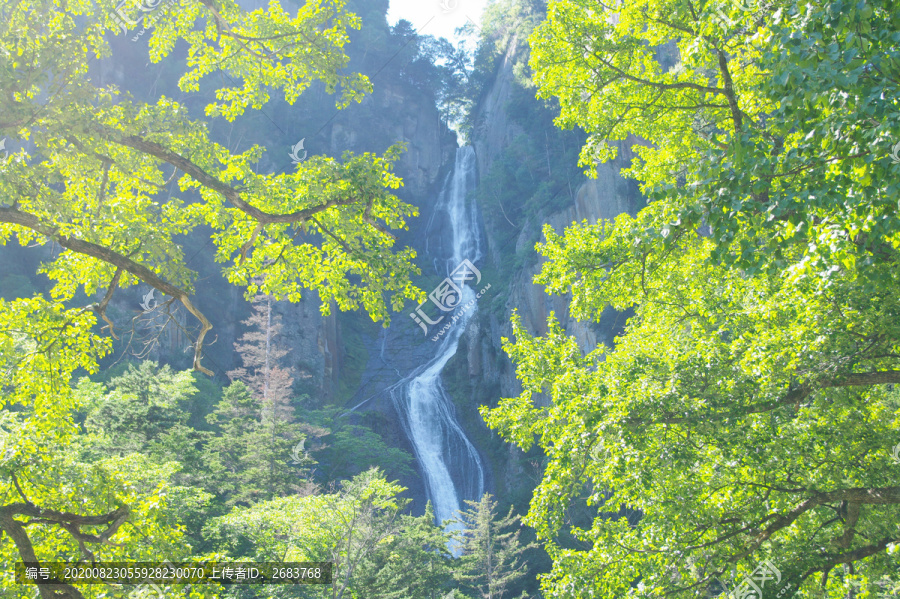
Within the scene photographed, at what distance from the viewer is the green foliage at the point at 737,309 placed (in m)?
3.15

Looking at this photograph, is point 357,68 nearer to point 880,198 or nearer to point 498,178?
point 498,178

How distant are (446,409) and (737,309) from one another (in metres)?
23.4

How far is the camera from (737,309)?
263 inches

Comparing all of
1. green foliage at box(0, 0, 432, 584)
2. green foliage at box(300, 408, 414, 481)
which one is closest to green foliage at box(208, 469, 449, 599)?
green foliage at box(0, 0, 432, 584)

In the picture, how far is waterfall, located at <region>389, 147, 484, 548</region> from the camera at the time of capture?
2570 centimetres

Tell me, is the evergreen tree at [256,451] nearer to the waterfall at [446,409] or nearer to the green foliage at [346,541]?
the green foliage at [346,541]

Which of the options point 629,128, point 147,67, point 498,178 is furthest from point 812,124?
point 147,67

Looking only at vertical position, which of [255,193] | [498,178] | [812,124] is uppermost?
[498,178]

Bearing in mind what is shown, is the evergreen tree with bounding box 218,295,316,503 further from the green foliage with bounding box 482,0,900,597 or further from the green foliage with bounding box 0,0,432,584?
the green foliage with bounding box 482,0,900,597

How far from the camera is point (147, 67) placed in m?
36.2

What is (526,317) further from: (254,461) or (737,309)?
(737,309)

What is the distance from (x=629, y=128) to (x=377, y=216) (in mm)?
3893

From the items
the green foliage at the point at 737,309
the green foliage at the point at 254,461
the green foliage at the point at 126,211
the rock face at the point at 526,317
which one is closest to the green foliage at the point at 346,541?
the green foliage at the point at 254,461

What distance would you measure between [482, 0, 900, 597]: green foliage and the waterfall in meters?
16.1
